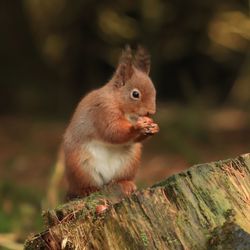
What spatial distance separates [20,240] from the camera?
5.20 metres

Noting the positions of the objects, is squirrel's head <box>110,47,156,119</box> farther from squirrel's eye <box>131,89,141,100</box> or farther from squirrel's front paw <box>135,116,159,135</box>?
squirrel's front paw <box>135,116,159,135</box>

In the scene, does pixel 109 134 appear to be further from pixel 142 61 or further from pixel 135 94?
pixel 142 61

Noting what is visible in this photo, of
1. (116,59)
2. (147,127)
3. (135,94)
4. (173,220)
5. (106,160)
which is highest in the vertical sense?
(116,59)

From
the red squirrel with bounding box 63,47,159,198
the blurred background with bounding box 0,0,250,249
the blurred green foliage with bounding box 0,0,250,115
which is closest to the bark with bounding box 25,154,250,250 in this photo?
the red squirrel with bounding box 63,47,159,198

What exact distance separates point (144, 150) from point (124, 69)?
15.6ft

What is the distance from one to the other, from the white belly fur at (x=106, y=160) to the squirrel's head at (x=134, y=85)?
242mm

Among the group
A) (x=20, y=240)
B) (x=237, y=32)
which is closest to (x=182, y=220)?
Result: (x=20, y=240)

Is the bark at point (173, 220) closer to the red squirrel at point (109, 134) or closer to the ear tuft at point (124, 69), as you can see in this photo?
the red squirrel at point (109, 134)

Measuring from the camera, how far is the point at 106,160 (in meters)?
4.08

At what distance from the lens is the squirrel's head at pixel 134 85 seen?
410cm

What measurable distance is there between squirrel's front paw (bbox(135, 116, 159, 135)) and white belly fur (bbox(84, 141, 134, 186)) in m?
0.32

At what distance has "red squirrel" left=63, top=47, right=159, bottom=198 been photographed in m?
4.05

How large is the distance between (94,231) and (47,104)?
880cm

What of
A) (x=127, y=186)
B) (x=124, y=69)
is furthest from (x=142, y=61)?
(x=127, y=186)
